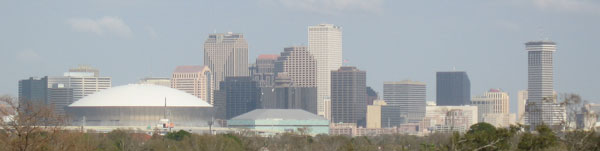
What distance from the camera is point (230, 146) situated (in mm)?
111250

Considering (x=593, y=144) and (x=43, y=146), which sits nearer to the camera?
(x=43, y=146)

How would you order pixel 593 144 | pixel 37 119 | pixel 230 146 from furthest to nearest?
pixel 230 146 < pixel 593 144 < pixel 37 119

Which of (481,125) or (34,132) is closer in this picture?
(34,132)

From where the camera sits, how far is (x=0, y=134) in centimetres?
3988

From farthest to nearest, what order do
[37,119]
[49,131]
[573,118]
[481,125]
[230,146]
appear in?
[481,125]
[230,146]
[573,118]
[49,131]
[37,119]

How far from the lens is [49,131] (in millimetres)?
42062

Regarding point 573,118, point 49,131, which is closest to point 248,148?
point 573,118

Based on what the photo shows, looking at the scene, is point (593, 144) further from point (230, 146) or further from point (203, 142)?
point (203, 142)

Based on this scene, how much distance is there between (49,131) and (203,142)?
3007 inches

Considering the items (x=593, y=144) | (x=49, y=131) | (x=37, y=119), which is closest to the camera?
(x=37, y=119)

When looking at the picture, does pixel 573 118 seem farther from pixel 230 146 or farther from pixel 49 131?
pixel 230 146

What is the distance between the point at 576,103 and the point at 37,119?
121 feet

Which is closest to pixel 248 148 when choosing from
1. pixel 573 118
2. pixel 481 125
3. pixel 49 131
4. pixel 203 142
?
pixel 203 142

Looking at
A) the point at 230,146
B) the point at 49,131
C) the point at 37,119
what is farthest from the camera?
the point at 230,146
